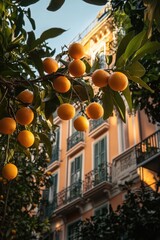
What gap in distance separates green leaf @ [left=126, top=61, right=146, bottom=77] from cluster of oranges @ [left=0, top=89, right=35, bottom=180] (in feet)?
1.91

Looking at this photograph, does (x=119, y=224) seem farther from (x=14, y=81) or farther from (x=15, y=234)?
(x=14, y=81)

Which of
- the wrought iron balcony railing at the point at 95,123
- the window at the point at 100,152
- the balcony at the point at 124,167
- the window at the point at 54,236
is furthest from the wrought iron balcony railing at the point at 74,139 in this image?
the window at the point at 54,236

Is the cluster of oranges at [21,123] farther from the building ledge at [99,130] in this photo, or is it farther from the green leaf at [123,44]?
the building ledge at [99,130]

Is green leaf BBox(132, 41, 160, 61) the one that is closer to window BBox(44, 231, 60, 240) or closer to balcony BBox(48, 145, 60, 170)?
window BBox(44, 231, 60, 240)

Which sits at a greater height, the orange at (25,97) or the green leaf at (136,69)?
the green leaf at (136,69)

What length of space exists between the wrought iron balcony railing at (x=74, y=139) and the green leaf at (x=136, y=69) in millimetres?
17205

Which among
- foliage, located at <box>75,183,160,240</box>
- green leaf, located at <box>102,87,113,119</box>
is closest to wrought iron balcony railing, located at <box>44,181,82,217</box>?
foliage, located at <box>75,183,160,240</box>

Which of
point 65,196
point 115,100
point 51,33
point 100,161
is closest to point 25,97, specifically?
point 51,33

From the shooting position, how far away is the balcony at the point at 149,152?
13.3m

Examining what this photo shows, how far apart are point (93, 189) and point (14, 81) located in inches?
563

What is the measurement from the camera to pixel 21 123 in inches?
85.8

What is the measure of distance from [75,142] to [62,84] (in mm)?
17841

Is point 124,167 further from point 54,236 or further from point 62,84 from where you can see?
point 62,84

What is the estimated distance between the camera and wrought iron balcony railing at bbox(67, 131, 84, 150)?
19.7 metres
